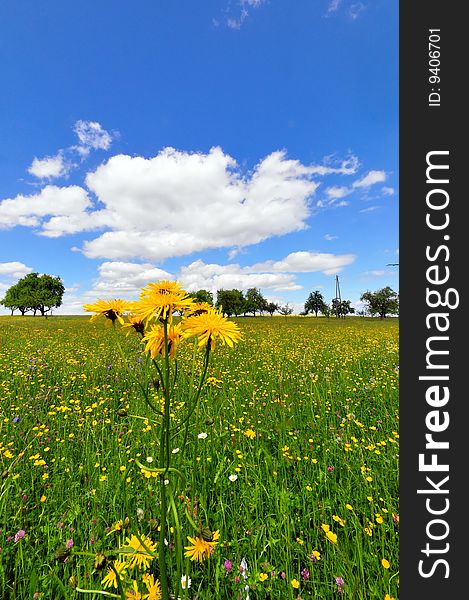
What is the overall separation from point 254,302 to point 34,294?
56.0 meters

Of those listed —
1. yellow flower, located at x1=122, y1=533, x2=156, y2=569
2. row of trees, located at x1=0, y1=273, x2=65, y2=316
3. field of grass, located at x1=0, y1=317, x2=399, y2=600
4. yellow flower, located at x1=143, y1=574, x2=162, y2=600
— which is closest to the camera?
yellow flower, located at x1=122, y1=533, x2=156, y2=569

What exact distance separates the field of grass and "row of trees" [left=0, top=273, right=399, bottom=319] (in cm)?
3413

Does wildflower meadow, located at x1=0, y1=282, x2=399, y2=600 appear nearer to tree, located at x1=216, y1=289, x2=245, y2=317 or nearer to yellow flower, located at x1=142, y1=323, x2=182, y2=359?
yellow flower, located at x1=142, y1=323, x2=182, y2=359

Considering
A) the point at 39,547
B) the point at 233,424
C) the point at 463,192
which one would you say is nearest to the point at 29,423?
the point at 39,547

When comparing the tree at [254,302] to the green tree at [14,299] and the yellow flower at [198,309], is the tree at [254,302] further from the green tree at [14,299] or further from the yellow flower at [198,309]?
the yellow flower at [198,309]

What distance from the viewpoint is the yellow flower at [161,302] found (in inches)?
42.2

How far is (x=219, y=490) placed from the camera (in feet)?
8.00

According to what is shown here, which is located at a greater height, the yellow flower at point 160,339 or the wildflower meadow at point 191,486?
the yellow flower at point 160,339

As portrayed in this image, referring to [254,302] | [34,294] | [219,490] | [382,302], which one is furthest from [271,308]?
[219,490]

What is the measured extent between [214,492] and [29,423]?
263 centimetres

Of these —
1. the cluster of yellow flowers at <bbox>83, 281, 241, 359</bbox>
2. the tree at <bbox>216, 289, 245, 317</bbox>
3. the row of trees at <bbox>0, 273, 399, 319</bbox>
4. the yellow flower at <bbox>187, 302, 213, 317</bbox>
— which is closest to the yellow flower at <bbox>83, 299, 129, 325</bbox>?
the cluster of yellow flowers at <bbox>83, 281, 241, 359</bbox>

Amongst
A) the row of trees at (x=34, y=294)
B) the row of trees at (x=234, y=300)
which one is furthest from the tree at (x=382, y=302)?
the row of trees at (x=34, y=294)

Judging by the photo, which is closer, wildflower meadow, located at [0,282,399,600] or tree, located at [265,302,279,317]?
wildflower meadow, located at [0,282,399,600]

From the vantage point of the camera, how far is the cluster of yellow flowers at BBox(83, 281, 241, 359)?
109 cm
